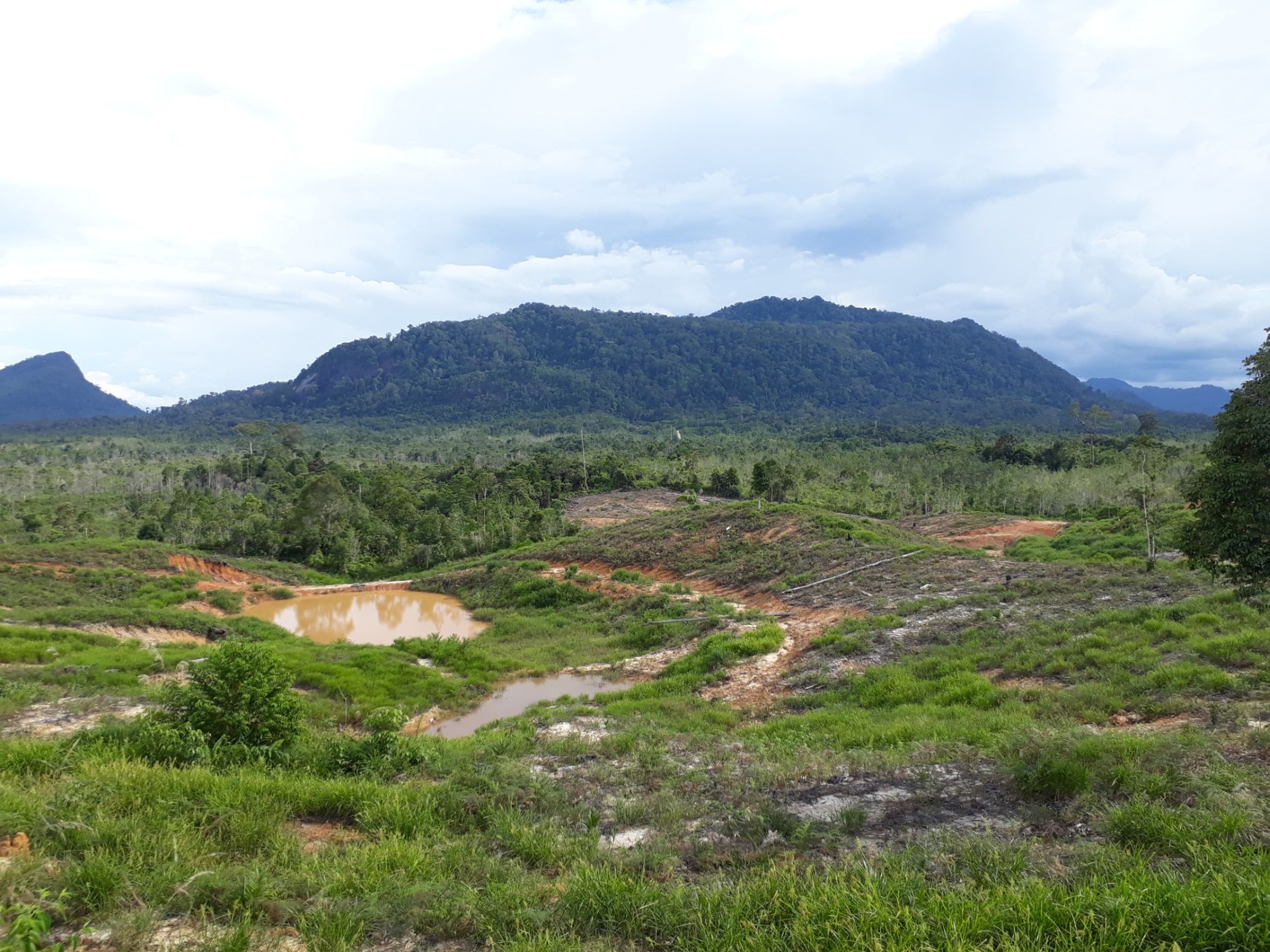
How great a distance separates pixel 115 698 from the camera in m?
11.6

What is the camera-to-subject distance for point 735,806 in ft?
20.7

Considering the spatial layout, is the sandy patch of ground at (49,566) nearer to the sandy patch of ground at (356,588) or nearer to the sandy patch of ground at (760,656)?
the sandy patch of ground at (356,588)

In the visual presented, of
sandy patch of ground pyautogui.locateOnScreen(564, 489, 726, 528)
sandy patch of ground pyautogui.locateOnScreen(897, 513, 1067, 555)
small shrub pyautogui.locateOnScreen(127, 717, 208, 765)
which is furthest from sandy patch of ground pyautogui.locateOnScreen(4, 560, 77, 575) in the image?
sandy patch of ground pyautogui.locateOnScreen(897, 513, 1067, 555)

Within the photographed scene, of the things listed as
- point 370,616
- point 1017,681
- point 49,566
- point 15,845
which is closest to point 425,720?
point 15,845

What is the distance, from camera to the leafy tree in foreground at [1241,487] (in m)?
8.34

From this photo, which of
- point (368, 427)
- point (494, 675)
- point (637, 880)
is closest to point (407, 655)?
point (494, 675)

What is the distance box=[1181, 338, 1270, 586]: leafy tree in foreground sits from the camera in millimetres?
8336

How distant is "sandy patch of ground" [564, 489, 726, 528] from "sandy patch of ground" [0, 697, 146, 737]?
33.6m

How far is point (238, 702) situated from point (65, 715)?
5.91 m

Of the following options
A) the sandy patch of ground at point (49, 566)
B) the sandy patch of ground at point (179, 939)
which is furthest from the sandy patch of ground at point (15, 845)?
the sandy patch of ground at point (49, 566)

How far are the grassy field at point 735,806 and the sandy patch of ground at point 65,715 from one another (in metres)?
0.08

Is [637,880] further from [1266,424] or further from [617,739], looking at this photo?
[1266,424]

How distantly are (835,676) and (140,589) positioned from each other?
32282 millimetres

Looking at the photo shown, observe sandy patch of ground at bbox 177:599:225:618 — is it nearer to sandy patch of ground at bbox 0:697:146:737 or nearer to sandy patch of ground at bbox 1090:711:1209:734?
sandy patch of ground at bbox 0:697:146:737
